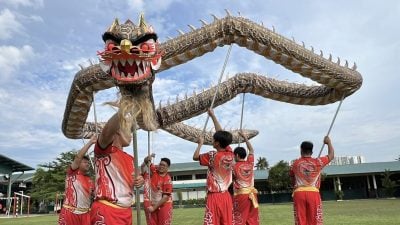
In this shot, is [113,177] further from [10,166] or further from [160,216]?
[10,166]

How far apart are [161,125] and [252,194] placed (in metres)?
2.06

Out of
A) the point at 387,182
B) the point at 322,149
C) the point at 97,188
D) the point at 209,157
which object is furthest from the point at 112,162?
the point at 387,182

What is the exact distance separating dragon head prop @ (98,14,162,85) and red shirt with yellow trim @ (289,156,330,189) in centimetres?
398

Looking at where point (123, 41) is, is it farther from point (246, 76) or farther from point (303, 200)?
point (246, 76)

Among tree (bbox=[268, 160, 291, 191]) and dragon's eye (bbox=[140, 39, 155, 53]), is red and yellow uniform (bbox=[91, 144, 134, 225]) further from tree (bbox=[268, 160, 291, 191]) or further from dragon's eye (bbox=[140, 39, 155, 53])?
tree (bbox=[268, 160, 291, 191])

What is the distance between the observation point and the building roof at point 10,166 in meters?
33.8

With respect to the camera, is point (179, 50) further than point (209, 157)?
Yes

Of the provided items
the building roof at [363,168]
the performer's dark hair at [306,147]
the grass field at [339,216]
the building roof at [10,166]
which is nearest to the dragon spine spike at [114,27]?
the performer's dark hair at [306,147]

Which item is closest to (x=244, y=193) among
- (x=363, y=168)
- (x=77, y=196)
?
(x=77, y=196)

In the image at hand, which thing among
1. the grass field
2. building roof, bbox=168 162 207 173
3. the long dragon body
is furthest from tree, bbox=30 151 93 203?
the long dragon body

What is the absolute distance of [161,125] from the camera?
779 cm

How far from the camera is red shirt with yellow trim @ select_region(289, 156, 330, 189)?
20.5 ft

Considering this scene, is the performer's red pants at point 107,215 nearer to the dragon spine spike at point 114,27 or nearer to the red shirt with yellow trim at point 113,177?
the red shirt with yellow trim at point 113,177

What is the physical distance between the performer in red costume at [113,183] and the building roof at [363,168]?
123 ft
